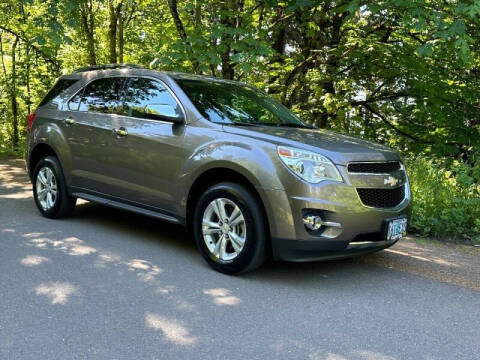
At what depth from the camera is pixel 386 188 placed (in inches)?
181

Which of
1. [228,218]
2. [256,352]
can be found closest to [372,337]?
[256,352]

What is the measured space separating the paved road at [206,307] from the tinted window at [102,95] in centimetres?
152

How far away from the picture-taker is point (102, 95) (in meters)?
6.17

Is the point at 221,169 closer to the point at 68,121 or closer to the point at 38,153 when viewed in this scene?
the point at 68,121

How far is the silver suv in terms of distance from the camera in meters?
4.30

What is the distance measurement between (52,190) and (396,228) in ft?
14.0

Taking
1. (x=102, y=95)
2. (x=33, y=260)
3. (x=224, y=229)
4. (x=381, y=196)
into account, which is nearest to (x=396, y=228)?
(x=381, y=196)

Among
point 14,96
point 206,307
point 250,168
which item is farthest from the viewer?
point 14,96

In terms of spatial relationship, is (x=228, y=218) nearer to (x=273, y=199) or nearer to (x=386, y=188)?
(x=273, y=199)

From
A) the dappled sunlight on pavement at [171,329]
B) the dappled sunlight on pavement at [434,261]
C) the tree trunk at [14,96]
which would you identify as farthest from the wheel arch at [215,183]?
the tree trunk at [14,96]

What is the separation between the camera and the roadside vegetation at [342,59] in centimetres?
695

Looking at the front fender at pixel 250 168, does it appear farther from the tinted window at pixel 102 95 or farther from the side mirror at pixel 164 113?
the tinted window at pixel 102 95

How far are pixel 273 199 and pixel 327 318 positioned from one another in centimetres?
106

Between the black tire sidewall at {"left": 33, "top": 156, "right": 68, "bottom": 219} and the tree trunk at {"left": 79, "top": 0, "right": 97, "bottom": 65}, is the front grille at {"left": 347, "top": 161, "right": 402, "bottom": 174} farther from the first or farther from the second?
the tree trunk at {"left": 79, "top": 0, "right": 97, "bottom": 65}
